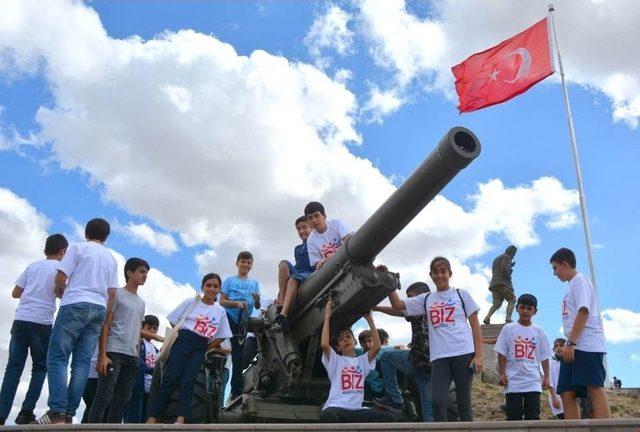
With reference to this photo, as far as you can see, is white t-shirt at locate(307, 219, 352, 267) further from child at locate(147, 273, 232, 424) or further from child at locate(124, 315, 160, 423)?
child at locate(124, 315, 160, 423)

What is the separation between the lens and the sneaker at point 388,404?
7570mm

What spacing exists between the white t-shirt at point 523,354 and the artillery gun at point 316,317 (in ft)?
4.47

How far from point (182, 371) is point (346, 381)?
1658mm

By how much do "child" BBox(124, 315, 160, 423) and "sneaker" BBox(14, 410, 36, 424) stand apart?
202 centimetres

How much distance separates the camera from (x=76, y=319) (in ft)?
20.6

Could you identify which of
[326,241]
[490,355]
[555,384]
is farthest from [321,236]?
[490,355]

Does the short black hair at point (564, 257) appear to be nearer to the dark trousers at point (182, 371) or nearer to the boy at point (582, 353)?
the boy at point (582, 353)

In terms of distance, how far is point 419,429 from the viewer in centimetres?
471

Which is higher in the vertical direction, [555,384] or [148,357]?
[148,357]

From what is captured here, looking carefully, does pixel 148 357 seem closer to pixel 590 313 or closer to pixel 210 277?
pixel 210 277

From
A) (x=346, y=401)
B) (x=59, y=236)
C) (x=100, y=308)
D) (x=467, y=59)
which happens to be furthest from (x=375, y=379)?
(x=467, y=59)

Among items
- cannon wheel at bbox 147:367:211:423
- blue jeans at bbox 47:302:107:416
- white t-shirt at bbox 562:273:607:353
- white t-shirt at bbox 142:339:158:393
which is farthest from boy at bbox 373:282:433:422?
white t-shirt at bbox 142:339:158:393

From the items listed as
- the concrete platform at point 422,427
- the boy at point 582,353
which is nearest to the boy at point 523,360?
the boy at point 582,353

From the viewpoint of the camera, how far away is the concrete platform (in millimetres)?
4320
